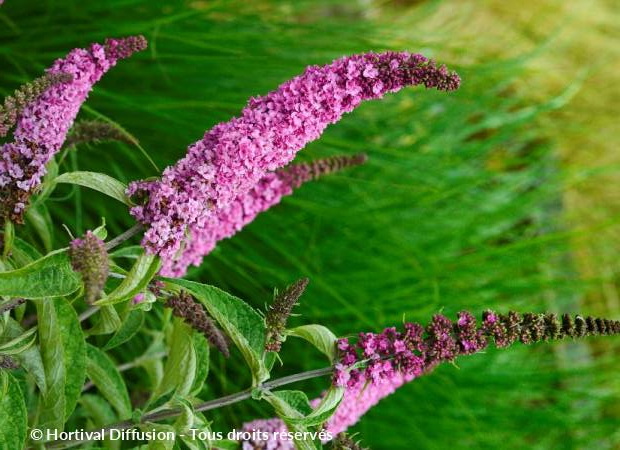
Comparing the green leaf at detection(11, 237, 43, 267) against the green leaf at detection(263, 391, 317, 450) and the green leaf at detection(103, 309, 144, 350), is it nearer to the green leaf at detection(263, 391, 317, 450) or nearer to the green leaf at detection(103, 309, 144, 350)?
the green leaf at detection(103, 309, 144, 350)

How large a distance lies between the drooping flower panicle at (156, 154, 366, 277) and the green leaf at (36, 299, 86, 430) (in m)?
0.09

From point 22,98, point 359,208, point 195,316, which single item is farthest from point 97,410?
point 359,208

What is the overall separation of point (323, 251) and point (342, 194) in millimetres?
115

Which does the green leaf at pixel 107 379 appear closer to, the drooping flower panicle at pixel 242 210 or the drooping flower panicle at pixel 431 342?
the drooping flower panicle at pixel 242 210

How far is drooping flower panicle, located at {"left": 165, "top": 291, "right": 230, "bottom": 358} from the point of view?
1.88ft

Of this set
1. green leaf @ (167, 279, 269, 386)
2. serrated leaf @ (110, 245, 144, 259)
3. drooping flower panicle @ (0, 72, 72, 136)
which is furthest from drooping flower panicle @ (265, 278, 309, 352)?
drooping flower panicle @ (0, 72, 72, 136)

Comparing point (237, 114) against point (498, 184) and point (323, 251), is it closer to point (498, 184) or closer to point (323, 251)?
point (323, 251)

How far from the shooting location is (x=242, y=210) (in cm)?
65

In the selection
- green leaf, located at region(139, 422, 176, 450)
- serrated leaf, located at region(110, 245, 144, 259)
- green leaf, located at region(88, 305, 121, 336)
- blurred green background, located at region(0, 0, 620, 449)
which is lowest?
Answer: green leaf, located at region(139, 422, 176, 450)

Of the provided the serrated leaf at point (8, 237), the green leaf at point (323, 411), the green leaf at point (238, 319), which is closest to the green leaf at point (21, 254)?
the serrated leaf at point (8, 237)

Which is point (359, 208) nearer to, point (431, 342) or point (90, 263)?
point (431, 342)

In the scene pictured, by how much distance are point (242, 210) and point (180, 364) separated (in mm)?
148

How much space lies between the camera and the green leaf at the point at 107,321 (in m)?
0.59

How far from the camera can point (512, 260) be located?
3.76ft
